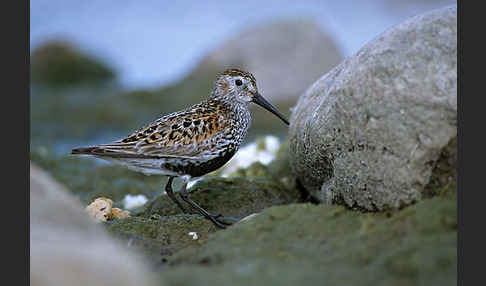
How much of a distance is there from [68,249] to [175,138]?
2.48 m

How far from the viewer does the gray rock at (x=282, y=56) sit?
12.6m

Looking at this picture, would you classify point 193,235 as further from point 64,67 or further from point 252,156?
point 64,67

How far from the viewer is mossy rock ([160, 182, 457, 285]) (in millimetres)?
3213

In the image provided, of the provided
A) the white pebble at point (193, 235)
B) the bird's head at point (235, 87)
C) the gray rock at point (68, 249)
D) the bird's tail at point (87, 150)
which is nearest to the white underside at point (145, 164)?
the bird's tail at point (87, 150)

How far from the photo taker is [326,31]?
13117 millimetres

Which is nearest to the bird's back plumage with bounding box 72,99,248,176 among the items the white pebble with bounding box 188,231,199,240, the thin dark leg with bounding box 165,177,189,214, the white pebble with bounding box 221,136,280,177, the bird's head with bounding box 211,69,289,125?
the thin dark leg with bounding box 165,177,189,214

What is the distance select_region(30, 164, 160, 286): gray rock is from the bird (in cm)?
163

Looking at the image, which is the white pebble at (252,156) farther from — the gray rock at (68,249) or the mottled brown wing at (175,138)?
the gray rock at (68,249)

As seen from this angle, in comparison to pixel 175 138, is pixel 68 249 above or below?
below

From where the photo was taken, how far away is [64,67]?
15.0m

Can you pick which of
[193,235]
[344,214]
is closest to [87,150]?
[193,235]

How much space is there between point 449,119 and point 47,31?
44.9 feet

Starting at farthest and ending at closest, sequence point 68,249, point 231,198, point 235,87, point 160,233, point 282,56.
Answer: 1. point 282,56
2. point 235,87
3. point 231,198
4. point 160,233
5. point 68,249

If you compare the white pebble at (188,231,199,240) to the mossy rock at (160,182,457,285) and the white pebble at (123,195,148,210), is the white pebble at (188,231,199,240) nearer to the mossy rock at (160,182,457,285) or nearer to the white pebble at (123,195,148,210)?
the mossy rock at (160,182,457,285)
